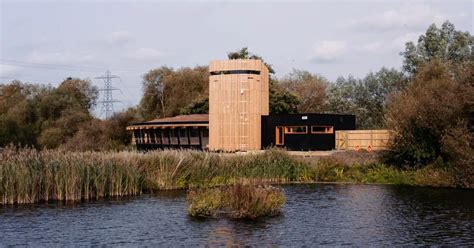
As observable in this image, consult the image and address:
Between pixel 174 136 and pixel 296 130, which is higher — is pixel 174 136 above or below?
below

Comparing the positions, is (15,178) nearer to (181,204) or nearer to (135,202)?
(135,202)

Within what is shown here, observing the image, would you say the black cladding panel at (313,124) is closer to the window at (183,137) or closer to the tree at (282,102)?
the window at (183,137)

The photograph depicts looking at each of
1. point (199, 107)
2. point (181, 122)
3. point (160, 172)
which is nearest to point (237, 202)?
point (160, 172)

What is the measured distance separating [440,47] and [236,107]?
25.9 metres

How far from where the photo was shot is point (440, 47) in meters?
61.5

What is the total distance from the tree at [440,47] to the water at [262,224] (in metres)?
37.9

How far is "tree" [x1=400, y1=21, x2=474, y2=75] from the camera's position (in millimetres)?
61781

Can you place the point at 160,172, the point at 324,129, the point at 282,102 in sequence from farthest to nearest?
the point at 282,102, the point at 324,129, the point at 160,172

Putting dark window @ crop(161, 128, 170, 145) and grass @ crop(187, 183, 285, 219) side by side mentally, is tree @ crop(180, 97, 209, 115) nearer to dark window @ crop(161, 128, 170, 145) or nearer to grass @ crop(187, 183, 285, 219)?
dark window @ crop(161, 128, 170, 145)

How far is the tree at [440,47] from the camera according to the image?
61781 millimetres

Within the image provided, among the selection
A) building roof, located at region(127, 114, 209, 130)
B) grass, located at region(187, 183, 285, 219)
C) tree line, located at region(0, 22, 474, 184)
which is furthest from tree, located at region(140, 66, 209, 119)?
A: grass, located at region(187, 183, 285, 219)

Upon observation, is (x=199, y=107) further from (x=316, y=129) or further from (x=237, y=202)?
(x=237, y=202)

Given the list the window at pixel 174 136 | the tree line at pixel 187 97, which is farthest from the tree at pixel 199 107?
the window at pixel 174 136

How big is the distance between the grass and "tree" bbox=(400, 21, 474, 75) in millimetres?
44514
